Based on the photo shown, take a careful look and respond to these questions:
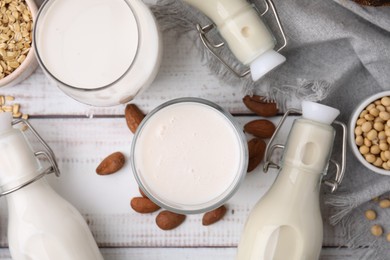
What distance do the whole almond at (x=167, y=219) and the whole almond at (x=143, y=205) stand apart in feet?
0.05

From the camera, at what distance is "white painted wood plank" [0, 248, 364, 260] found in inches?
38.5

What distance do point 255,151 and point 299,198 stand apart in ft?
0.38

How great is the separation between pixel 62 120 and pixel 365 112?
1.58ft

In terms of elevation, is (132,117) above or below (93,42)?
below

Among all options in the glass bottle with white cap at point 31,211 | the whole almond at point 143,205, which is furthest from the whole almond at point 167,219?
the glass bottle with white cap at point 31,211

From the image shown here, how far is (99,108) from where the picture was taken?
98 cm

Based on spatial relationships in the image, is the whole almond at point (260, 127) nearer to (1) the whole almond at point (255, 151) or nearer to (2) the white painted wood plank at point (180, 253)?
(1) the whole almond at point (255, 151)

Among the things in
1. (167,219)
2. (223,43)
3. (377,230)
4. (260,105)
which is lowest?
(377,230)

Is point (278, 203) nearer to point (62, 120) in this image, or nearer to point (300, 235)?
point (300, 235)

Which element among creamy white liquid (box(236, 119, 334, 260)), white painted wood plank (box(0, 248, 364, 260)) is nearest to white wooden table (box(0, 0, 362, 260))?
white painted wood plank (box(0, 248, 364, 260))

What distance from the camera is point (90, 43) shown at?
83 centimetres

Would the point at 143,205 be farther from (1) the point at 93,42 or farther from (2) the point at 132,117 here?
(1) the point at 93,42

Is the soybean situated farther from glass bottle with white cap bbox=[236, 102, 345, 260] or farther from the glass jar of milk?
the glass jar of milk

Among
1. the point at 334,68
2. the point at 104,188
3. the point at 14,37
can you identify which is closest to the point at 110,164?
the point at 104,188
